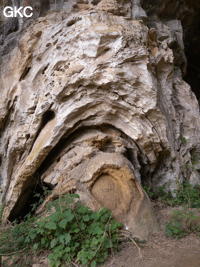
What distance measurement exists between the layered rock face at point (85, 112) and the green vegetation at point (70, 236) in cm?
54

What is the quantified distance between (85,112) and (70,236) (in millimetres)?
1976

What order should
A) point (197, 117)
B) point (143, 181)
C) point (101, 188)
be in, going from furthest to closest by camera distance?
point (197, 117), point (143, 181), point (101, 188)

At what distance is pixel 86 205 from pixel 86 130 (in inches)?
54.7

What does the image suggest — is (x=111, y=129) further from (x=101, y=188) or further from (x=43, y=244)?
(x=43, y=244)

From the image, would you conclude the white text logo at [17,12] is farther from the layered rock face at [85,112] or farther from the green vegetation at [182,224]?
the green vegetation at [182,224]

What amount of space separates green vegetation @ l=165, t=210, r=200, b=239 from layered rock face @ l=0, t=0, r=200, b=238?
0.60 meters

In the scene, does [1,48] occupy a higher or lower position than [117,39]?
higher

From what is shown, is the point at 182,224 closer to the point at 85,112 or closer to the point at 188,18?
the point at 85,112

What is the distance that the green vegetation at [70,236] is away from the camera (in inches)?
103

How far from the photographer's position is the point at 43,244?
2.83 meters

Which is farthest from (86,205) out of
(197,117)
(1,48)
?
(1,48)

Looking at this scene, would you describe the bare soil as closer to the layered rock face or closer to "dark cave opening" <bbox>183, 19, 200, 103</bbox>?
the layered rock face

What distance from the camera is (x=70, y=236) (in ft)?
8.69

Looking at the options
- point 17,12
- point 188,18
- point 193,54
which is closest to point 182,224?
point 17,12
